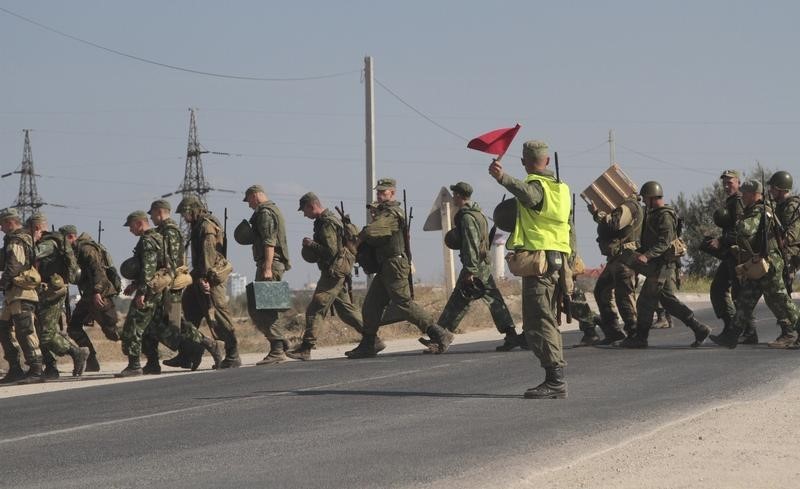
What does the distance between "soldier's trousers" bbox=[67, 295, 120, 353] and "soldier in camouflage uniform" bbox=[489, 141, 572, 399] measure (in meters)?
7.05

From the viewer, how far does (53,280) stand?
602 inches

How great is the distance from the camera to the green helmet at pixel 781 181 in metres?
15.7

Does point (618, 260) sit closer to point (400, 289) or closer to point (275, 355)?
point (400, 289)

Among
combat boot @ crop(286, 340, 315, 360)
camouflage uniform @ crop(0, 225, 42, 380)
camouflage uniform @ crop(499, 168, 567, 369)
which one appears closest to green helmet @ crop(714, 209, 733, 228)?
combat boot @ crop(286, 340, 315, 360)

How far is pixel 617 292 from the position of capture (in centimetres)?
1684

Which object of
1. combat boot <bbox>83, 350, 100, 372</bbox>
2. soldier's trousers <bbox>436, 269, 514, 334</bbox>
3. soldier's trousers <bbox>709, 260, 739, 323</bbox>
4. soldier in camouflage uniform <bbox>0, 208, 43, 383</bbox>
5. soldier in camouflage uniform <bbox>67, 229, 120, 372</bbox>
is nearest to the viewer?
soldier in camouflage uniform <bbox>0, 208, 43, 383</bbox>

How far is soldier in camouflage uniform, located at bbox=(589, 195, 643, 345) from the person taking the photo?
16719 mm

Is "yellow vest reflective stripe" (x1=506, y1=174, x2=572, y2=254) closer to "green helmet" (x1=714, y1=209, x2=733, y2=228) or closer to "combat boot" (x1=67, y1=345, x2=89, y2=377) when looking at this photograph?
"green helmet" (x1=714, y1=209, x2=733, y2=228)

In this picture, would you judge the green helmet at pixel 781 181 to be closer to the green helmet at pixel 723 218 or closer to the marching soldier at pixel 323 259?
the green helmet at pixel 723 218

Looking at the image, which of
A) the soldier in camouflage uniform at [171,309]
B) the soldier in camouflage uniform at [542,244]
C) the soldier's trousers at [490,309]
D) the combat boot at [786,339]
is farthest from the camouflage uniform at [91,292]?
the combat boot at [786,339]

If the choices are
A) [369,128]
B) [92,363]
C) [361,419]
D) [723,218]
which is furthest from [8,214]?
[369,128]

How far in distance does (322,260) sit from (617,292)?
370cm

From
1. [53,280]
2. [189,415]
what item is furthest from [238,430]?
[53,280]

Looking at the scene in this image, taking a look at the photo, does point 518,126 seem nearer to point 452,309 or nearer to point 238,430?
point 238,430
